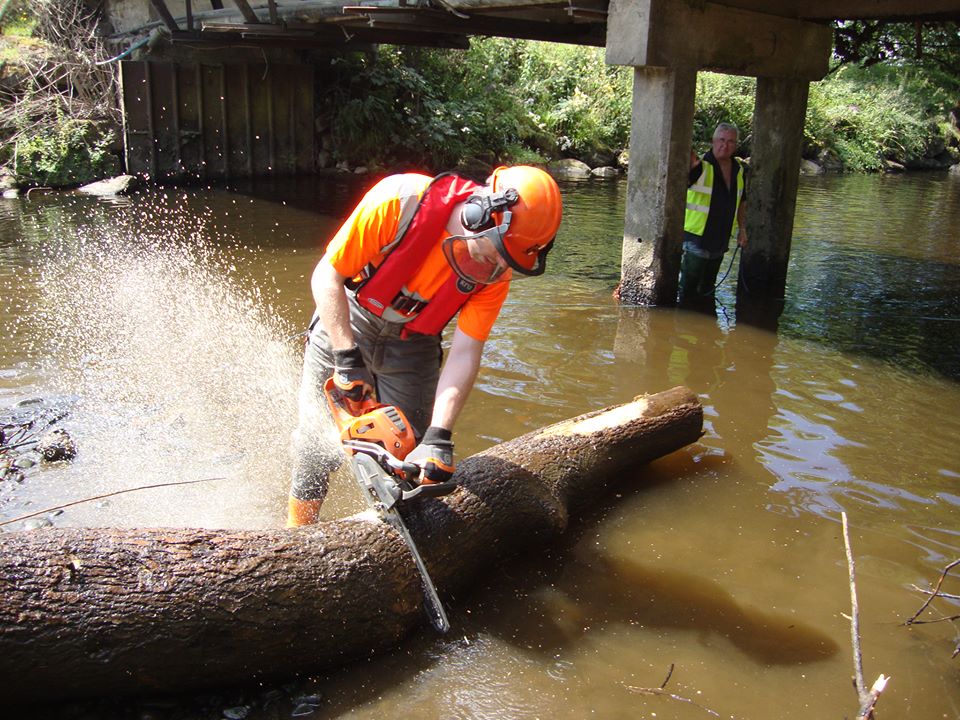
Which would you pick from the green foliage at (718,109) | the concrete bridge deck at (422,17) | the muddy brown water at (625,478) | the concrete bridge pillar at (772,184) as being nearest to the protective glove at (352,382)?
the muddy brown water at (625,478)

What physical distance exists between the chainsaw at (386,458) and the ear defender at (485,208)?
2.51 ft

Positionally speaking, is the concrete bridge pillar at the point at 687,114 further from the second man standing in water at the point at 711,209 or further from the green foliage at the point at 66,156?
the green foliage at the point at 66,156

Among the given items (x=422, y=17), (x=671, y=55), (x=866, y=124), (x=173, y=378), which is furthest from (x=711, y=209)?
(x=866, y=124)

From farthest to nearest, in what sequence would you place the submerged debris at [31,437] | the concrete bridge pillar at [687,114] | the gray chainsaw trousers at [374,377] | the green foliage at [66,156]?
the green foliage at [66,156]
the concrete bridge pillar at [687,114]
the submerged debris at [31,437]
the gray chainsaw trousers at [374,377]

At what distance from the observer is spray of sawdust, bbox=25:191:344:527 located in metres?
4.65

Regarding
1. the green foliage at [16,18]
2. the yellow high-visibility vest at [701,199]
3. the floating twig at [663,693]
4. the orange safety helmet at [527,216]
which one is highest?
the green foliage at [16,18]

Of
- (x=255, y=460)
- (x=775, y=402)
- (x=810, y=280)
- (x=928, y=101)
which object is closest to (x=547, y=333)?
(x=775, y=402)

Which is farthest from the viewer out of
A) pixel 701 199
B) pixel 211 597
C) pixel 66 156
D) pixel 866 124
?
pixel 866 124

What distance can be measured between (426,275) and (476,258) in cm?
28

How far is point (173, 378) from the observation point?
20.7ft

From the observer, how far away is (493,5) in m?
9.17

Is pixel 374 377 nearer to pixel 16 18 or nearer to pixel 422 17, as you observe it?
pixel 422 17

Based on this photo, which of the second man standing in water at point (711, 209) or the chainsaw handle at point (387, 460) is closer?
the chainsaw handle at point (387, 460)

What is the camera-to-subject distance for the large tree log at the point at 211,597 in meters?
2.72
